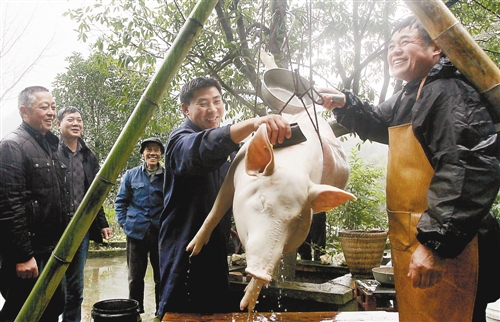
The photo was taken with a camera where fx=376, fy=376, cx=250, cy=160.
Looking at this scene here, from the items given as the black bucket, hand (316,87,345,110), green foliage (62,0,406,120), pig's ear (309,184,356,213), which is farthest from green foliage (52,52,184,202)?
pig's ear (309,184,356,213)

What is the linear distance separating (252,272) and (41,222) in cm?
263

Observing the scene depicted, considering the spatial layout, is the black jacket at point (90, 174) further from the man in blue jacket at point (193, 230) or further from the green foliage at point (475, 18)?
the green foliage at point (475, 18)

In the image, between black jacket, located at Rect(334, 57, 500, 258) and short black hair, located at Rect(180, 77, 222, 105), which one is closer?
black jacket, located at Rect(334, 57, 500, 258)

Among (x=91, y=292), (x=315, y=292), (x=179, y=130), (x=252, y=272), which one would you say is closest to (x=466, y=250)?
(x=252, y=272)

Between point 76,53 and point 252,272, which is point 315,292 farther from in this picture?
point 76,53

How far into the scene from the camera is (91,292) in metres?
6.65

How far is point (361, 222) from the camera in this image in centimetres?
647

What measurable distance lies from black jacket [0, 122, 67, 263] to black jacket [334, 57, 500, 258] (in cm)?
294

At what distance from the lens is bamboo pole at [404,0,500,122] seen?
63.9 inches

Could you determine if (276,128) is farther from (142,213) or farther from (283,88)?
(142,213)

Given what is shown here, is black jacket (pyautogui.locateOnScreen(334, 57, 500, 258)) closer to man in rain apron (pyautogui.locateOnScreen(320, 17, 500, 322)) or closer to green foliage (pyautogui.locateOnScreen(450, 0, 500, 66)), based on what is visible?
man in rain apron (pyautogui.locateOnScreen(320, 17, 500, 322))

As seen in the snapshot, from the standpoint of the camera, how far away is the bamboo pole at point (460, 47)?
162 centimetres

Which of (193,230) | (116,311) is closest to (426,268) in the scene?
(193,230)

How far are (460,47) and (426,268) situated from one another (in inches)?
38.1
